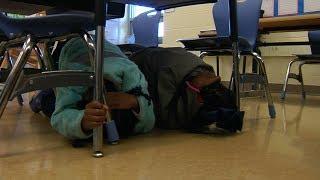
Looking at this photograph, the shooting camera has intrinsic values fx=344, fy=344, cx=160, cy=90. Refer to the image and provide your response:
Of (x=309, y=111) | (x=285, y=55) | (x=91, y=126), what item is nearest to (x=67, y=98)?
(x=91, y=126)

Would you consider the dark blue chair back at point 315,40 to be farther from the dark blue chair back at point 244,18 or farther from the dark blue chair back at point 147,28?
the dark blue chair back at point 147,28

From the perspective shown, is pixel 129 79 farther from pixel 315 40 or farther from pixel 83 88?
pixel 315 40

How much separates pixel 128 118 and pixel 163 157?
26 centimetres

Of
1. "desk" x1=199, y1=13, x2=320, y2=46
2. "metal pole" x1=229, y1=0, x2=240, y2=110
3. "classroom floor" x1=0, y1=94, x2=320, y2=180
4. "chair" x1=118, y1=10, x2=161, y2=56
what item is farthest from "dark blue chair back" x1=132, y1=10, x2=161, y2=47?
"classroom floor" x1=0, y1=94, x2=320, y2=180

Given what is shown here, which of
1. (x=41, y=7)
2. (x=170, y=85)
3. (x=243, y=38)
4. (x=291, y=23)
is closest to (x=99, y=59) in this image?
(x=170, y=85)

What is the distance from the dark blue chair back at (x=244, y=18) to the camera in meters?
2.59

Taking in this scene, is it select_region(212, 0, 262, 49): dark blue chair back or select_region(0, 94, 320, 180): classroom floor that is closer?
select_region(0, 94, 320, 180): classroom floor

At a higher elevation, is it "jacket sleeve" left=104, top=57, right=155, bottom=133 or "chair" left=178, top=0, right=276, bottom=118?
"chair" left=178, top=0, right=276, bottom=118

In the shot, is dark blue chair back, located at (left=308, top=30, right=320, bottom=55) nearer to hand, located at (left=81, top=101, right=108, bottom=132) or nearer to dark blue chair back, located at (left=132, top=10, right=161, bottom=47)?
dark blue chair back, located at (left=132, top=10, right=161, bottom=47)

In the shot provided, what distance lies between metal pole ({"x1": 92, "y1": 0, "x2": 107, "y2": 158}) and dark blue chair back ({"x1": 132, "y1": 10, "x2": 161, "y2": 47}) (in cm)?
160

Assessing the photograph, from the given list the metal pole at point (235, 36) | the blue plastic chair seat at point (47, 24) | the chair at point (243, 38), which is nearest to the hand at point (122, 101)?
the blue plastic chair seat at point (47, 24)

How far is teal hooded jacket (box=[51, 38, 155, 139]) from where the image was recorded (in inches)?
44.7

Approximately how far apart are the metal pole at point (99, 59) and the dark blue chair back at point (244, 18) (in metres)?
1.65

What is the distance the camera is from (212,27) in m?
4.40
